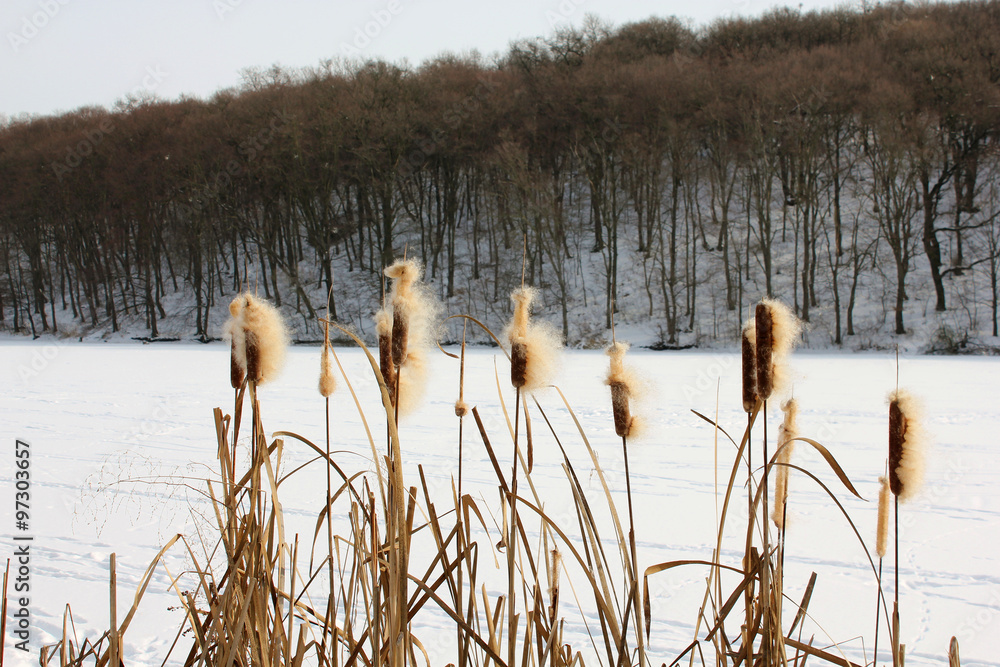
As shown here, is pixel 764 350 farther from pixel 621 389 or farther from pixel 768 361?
pixel 621 389

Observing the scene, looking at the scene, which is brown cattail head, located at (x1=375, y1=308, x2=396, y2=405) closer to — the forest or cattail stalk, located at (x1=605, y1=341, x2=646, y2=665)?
cattail stalk, located at (x1=605, y1=341, x2=646, y2=665)

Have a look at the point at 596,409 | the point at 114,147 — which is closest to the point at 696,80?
the point at 596,409

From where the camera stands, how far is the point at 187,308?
34.3m

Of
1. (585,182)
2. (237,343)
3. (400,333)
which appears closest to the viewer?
(400,333)

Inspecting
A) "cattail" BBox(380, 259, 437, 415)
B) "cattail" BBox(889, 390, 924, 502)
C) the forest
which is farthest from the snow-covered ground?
the forest

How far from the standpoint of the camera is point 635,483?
22.1ft

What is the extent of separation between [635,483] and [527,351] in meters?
6.15

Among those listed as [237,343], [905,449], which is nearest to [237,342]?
[237,343]

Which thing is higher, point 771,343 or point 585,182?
point 585,182

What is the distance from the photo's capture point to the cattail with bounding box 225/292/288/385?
0.92m

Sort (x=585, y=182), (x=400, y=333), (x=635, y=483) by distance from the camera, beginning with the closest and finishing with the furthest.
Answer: (x=400, y=333) → (x=635, y=483) → (x=585, y=182)

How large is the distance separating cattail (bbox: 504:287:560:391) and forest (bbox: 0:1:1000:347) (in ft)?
67.4

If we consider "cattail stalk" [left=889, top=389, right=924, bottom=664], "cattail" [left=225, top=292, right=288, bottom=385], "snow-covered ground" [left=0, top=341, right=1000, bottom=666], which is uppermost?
"cattail" [left=225, top=292, right=288, bottom=385]

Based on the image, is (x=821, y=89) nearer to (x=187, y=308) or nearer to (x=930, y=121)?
(x=930, y=121)
